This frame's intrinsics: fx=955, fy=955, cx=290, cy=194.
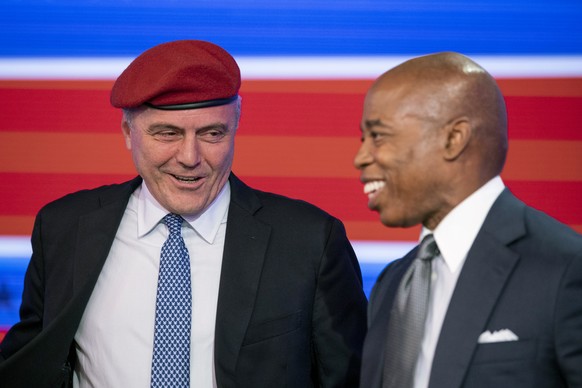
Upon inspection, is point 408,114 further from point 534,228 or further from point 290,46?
point 290,46

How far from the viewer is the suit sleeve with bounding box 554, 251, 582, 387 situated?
4.56 feet

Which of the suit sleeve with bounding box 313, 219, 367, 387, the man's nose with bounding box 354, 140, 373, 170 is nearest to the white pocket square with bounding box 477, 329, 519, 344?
the man's nose with bounding box 354, 140, 373, 170

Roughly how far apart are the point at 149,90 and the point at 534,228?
916 mm

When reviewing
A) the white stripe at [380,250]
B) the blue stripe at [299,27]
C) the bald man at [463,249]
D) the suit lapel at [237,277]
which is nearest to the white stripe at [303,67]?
the blue stripe at [299,27]

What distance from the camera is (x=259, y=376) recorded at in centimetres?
203

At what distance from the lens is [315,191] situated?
2654 millimetres

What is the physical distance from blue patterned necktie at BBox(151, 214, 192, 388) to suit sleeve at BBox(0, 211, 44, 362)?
1.03ft

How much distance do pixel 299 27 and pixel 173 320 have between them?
3.20 ft

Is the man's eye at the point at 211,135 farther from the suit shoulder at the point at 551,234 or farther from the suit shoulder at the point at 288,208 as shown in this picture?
the suit shoulder at the point at 551,234

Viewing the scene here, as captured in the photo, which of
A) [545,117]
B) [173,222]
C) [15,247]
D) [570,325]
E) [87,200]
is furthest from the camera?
[15,247]

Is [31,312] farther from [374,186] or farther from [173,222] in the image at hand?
[374,186]

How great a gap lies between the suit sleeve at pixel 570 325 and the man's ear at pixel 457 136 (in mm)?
249

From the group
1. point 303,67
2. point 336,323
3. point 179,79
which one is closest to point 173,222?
point 179,79

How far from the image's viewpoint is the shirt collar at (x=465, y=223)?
1.56 m
